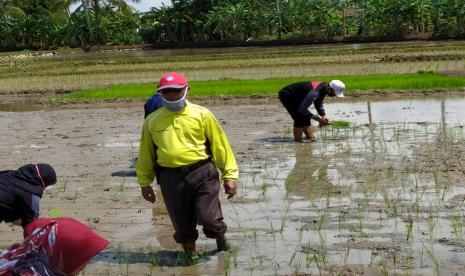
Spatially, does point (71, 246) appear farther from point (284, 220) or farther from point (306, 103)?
point (306, 103)

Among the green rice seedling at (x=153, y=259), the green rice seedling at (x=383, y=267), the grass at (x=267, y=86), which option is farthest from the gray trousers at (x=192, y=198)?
the grass at (x=267, y=86)

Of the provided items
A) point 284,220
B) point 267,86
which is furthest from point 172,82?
point 267,86

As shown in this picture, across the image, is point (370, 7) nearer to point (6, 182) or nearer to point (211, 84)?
point (211, 84)

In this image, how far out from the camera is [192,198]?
4.96 meters

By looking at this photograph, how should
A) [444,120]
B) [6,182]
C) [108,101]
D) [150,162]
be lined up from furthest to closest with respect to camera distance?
[108,101] < [444,120] < [150,162] < [6,182]

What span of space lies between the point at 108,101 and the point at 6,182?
12.3m

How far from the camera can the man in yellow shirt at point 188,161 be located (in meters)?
4.89

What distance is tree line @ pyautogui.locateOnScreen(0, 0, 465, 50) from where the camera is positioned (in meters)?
40.9

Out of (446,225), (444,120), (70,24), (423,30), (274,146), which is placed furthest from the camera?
(70,24)

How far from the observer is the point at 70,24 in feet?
158

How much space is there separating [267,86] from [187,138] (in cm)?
1185

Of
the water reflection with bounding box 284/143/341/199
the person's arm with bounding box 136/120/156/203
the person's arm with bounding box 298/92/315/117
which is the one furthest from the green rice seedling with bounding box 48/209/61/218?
the person's arm with bounding box 298/92/315/117

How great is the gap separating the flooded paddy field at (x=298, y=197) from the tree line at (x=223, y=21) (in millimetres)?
29771

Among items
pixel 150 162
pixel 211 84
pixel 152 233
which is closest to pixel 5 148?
pixel 152 233
